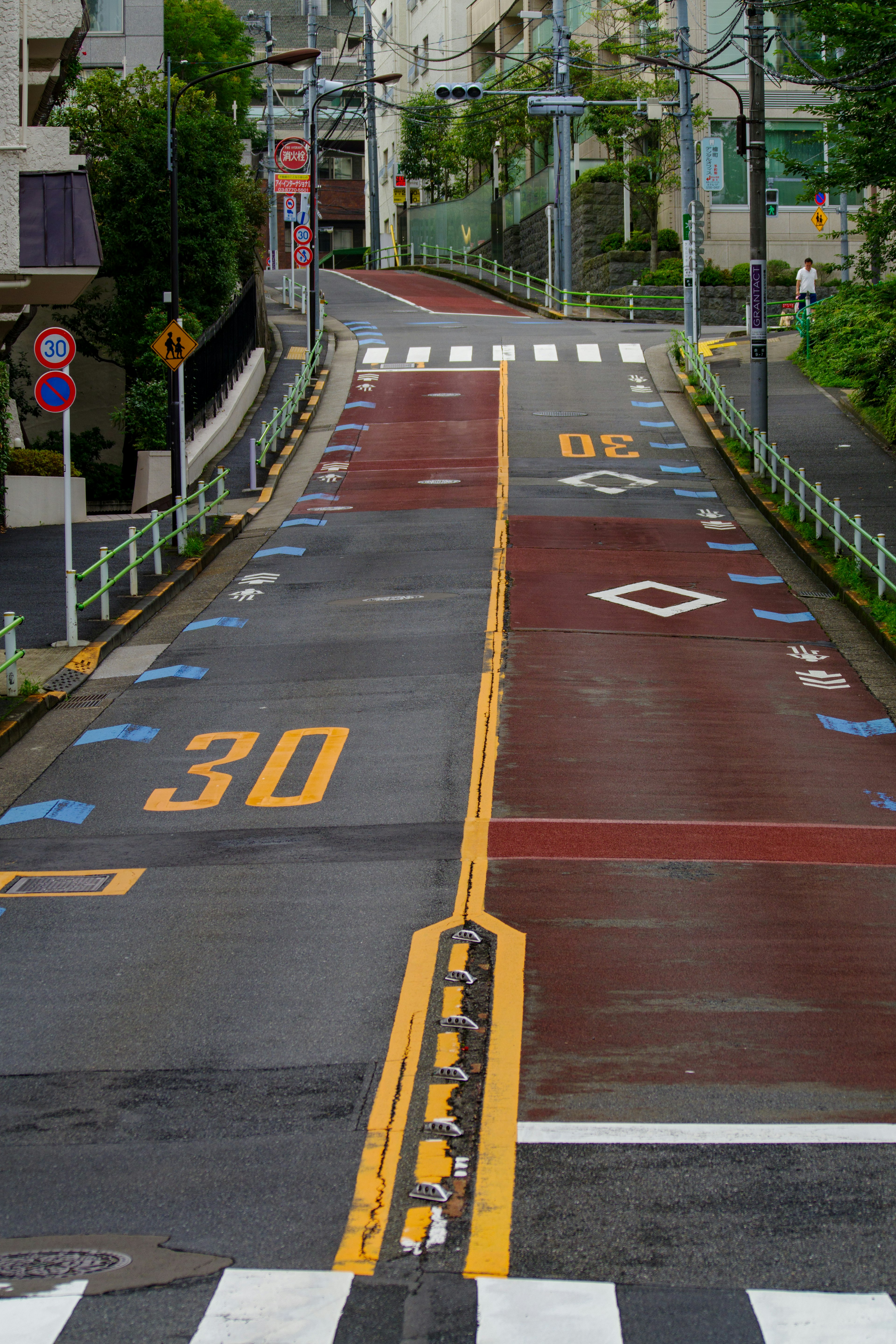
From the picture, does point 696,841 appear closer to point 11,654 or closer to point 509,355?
point 11,654

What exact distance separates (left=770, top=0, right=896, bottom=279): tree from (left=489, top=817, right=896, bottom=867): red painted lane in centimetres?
1407

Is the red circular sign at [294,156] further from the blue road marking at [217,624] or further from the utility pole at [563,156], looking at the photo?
the blue road marking at [217,624]

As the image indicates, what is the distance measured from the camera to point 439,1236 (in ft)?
20.9

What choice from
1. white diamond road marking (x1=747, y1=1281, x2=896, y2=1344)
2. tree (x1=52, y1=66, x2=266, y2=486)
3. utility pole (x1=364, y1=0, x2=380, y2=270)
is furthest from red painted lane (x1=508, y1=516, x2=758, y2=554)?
utility pole (x1=364, y1=0, x2=380, y2=270)

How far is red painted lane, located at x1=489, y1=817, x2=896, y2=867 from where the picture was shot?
11906mm

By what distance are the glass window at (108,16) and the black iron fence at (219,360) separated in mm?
16832

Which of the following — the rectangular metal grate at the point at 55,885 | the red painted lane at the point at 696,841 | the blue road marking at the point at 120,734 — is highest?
the blue road marking at the point at 120,734

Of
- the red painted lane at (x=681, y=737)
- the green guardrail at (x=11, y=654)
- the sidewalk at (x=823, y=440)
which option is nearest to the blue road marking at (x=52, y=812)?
the green guardrail at (x=11, y=654)

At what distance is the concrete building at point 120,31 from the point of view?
5569cm

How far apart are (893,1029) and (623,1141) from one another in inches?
84.5

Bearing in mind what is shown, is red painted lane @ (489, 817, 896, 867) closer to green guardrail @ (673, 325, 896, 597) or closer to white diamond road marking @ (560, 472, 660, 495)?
green guardrail @ (673, 325, 896, 597)

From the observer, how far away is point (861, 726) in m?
16.3

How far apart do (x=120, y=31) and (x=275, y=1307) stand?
57.6 meters

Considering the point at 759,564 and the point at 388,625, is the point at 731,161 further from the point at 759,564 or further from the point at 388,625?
the point at 388,625
